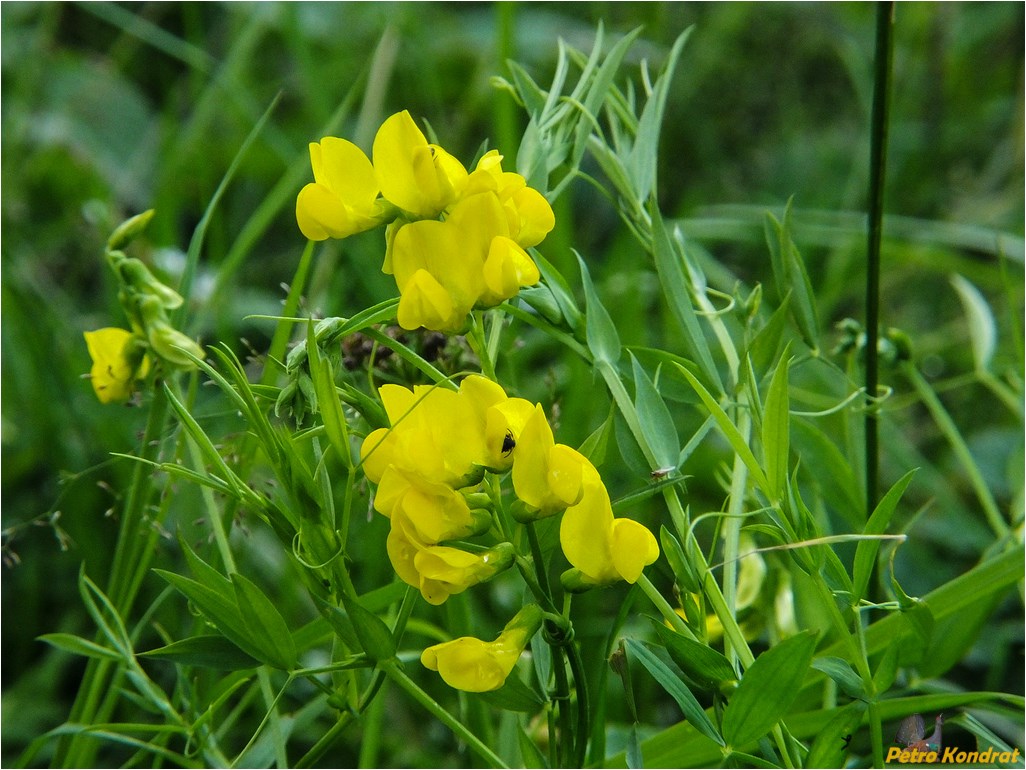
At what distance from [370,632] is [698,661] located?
0.46ft

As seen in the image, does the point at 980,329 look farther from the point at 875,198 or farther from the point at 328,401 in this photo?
the point at 328,401

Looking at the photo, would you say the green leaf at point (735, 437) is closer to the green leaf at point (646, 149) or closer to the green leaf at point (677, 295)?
the green leaf at point (677, 295)

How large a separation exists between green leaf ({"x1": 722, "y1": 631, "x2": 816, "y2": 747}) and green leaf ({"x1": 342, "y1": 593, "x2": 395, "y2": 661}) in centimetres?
15

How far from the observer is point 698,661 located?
0.45 metres

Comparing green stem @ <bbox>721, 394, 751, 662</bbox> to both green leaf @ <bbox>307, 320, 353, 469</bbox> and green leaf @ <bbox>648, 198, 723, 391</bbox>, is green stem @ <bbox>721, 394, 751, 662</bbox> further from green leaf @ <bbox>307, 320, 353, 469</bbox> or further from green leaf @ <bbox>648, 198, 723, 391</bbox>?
green leaf @ <bbox>307, 320, 353, 469</bbox>

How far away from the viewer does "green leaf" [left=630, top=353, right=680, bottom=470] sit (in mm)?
496

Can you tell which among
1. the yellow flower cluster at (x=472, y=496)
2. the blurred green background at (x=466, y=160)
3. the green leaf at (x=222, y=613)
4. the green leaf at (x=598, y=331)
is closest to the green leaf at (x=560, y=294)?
the green leaf at (x=598, y=331)

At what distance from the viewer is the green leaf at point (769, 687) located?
1.38ft

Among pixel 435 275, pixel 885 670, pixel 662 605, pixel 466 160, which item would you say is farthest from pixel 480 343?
pixel 466 160

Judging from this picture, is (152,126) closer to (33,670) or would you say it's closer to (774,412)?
(33,670)

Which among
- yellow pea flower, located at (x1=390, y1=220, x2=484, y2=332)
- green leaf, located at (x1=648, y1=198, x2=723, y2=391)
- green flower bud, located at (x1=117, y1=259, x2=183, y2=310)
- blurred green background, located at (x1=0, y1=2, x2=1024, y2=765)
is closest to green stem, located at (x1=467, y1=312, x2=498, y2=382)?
yellow pea flower, located at (x1=390, y1=220, x2=484, y2=332)

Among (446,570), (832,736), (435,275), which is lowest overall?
(832,736)

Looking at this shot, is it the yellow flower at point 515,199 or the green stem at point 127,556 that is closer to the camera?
the yellow flower at point 515,199

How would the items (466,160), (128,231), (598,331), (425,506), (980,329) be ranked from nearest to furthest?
(425,506)
(598,331)
(128,231)
(980,329)
(466,160)
